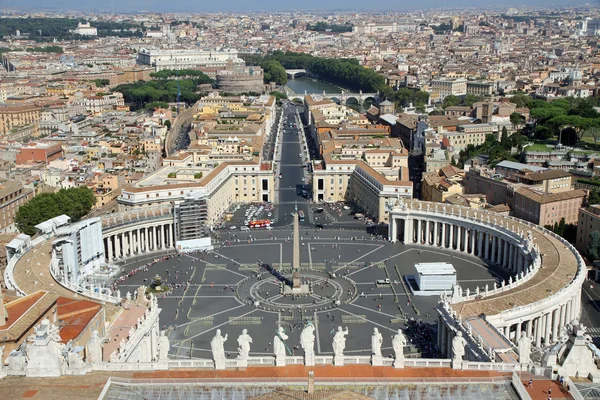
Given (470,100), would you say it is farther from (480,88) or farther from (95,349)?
(95,349)

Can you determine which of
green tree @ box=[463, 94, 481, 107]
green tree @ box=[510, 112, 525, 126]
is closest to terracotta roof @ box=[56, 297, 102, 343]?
green tree @ box=[510, 112, 525, 126]

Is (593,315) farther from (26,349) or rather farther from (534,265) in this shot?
(26,349)

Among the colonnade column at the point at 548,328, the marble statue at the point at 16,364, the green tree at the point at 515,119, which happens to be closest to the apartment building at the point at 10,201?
the marble statue at the point at 16,364

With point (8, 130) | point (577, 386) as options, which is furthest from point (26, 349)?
point (8, 130)

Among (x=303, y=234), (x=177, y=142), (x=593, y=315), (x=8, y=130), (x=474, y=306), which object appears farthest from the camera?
(x=8, y=130)

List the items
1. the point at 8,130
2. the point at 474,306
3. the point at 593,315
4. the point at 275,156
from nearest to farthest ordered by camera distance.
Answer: the point at 474,306 → the point at 593,315 → the point at 275,156 → the point at 8,130
